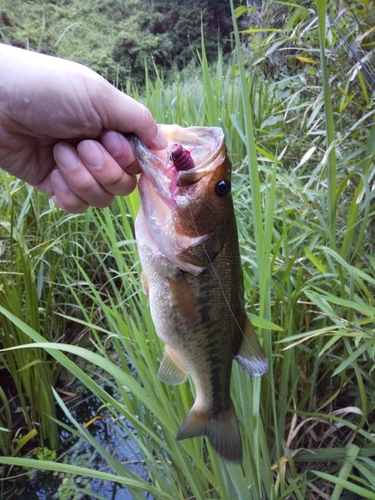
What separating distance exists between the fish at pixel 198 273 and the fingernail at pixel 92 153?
90 mm

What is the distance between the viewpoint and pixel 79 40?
46.0ft

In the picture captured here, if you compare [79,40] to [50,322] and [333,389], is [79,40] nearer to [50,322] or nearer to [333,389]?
[50,322]

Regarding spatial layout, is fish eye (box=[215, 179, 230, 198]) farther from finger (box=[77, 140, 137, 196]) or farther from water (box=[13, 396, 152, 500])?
water (box=[13, 396, 152, 500])

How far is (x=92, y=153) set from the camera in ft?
3.34

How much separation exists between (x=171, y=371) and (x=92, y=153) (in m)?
0.60

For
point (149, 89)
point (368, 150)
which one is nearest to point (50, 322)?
point (149, 89)

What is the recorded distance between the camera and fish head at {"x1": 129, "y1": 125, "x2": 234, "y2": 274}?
0.88 metres

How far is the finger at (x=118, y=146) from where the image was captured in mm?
1021

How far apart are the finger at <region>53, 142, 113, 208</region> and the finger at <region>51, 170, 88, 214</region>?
3 centimetres

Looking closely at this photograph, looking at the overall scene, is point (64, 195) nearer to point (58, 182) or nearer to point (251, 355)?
point (58, 182)

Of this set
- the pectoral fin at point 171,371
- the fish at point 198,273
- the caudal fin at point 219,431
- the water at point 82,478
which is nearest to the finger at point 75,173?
the fish at point 198,273

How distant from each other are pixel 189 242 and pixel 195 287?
115mm

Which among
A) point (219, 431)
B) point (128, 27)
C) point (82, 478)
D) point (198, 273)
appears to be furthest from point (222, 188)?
point (128, 27)

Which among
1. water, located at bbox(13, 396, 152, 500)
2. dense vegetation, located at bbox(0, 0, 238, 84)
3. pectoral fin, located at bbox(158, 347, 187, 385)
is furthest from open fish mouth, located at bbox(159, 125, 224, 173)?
dense vegetation, located at bbox(0, 0, 238, 84)
